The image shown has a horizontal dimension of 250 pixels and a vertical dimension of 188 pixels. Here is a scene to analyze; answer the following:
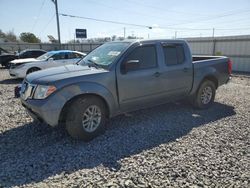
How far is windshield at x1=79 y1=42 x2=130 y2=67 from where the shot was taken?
4289 millimetres

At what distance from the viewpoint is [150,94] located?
4617 millimetres

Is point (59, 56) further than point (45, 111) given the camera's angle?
Yes

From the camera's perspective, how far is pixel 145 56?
14.9 feet

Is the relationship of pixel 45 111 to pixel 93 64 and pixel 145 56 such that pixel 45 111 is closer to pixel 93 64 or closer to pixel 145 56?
pixel 93 64

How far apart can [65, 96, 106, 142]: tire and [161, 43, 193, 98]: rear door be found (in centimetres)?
166

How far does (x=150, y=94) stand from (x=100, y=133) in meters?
1.39

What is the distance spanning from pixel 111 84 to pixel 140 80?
69 centimetres

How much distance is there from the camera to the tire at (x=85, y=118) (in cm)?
369

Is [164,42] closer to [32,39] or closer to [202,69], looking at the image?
[202,69]

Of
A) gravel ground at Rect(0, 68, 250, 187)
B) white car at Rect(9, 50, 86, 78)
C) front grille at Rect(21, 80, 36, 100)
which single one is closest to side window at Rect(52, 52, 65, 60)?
white car at Rect(9, 50, 86, 78)

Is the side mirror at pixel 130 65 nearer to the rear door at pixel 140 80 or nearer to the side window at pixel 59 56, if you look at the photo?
the rear door at pixel 140 80

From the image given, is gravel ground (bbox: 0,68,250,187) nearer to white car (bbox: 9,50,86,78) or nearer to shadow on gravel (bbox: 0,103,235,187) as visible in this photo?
shadow on gravel (bbox: 0,103,235,187)

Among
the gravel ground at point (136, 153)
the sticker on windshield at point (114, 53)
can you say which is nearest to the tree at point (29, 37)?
the gravel ground at point (136, 153)

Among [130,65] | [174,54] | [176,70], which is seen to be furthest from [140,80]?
[174,54]
